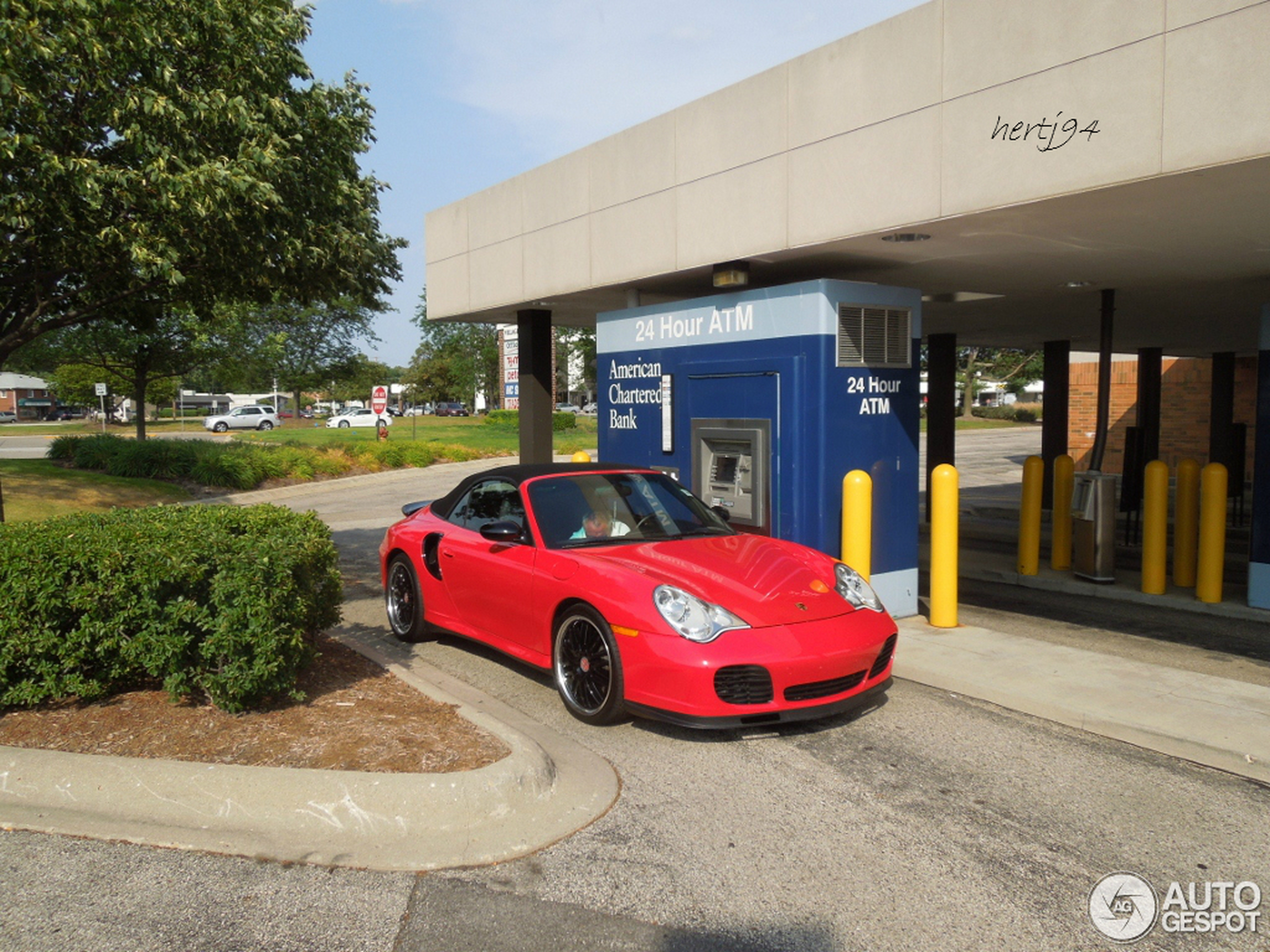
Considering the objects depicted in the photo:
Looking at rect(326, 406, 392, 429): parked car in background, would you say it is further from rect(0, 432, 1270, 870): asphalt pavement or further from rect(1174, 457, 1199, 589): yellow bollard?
rect(0, 432, 1270, 870): asphalt pavement

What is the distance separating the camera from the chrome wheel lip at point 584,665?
5281 millimetres

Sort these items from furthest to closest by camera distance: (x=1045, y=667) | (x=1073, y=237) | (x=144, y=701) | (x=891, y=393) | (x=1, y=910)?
1. (x=891, y=393)
2. (x=1073, y=237)
3. (x=1045, y=667)
4. (x=144, y=701)
5. (x=1, y=910)

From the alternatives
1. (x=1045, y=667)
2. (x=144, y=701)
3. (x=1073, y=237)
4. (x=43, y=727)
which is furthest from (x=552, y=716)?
(x=1073, y=237)

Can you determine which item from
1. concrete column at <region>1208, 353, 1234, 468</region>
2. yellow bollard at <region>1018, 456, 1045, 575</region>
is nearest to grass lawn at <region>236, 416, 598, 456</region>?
concrete column at <region>1208, 353, 1234, 468</region>

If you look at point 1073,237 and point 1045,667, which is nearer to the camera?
point 1045,667

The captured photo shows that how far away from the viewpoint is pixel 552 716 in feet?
18.4

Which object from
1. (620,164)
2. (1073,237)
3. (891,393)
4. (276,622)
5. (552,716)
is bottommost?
(552,716)

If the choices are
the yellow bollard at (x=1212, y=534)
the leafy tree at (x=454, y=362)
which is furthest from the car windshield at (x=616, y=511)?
the leafy tree at (x=454, y=362)

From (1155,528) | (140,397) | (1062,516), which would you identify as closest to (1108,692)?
(1155,528)

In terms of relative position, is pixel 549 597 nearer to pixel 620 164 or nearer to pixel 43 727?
pixel 43 727

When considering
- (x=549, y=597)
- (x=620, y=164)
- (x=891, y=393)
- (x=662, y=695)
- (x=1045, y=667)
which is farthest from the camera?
(x=620, y=164)

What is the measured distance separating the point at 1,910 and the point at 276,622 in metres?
1.85

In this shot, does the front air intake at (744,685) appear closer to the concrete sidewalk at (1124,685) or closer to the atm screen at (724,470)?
the concrete sidewalk at (1124,685)

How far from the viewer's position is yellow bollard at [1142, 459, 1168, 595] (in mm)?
8828
